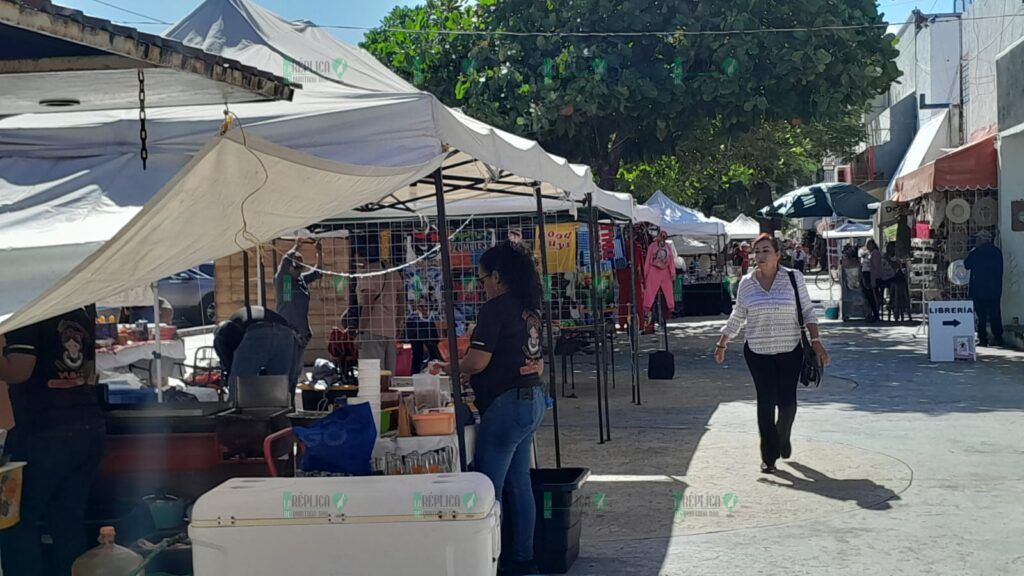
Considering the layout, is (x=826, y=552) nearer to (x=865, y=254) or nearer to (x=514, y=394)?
(x=514, y=394)

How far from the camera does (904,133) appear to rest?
3647cm

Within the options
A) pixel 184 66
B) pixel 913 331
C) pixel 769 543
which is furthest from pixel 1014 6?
pixel 184 66

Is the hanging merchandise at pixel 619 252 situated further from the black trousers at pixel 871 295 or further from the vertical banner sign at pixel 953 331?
the black trousers at pixel 871 295

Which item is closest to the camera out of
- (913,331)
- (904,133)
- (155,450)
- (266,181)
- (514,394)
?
(266,181)

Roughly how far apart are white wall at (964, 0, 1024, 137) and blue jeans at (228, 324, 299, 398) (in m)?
14.4

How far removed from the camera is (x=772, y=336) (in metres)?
8.64

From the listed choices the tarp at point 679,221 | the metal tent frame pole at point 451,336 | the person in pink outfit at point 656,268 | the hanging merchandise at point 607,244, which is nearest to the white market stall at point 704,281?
the tarp at point 679,221

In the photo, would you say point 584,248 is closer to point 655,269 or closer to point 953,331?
point 655,269

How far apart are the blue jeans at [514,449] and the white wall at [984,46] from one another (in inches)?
586

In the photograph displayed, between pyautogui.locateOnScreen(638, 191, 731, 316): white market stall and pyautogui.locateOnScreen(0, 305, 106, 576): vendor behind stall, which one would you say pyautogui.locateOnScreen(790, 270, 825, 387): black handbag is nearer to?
pyautogui.locateOnScreen(0, 305, 106, 576): vendor behind stall

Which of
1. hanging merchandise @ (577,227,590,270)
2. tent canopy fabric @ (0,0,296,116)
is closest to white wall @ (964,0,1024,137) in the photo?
hanging merchandise @ (577,227,590,270)

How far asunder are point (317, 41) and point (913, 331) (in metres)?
17.0

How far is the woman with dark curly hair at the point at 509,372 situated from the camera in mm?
5945

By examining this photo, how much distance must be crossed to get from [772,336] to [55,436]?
208 inches
